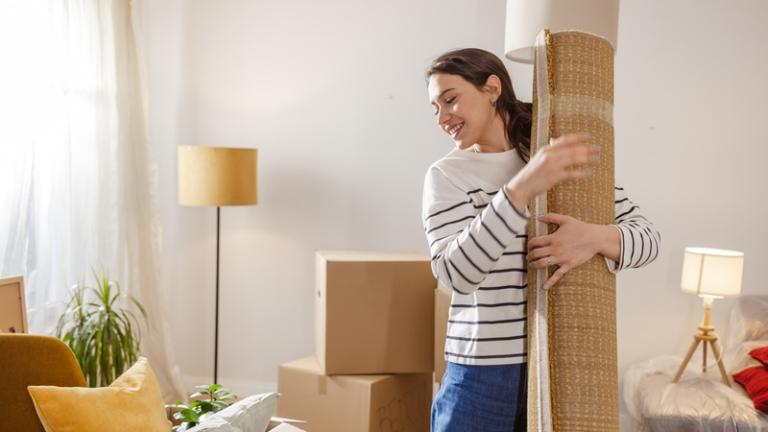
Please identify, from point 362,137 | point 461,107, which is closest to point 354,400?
point 461,107

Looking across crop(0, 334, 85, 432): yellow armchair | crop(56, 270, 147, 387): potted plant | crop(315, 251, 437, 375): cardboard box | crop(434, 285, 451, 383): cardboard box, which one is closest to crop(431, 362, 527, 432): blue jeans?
crop(0, 334, 85, 432): yellow armchair

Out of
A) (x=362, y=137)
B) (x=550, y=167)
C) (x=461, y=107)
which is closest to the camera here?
(x=550, y=167)

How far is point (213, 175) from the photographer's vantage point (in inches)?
118

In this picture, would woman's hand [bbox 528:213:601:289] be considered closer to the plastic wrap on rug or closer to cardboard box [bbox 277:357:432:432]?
the plastic wrap on rug

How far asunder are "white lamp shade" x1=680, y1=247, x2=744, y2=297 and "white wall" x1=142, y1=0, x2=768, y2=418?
17.1 inches

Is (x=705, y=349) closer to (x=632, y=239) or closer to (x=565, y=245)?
(x=632, y=239)

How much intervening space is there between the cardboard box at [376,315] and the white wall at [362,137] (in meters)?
1.16

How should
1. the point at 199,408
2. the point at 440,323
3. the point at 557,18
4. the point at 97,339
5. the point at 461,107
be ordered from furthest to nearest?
the point at 97,339 < the point at 440,323 < the point at 199,408 < the point at 557,18 < the point at 461,107

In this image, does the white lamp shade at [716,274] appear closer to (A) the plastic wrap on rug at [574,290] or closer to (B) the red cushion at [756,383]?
(B) the red cushion at [756,383]

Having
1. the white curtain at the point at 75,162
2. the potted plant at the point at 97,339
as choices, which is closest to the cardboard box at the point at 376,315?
the potted plant at the point at 97,339

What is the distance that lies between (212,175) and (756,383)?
2.41 metres

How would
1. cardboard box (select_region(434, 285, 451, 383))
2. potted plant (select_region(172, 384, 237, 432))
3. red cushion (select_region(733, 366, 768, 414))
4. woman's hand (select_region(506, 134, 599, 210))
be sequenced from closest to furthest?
1. woman's hand (select_region(506, 134, 599, 210))
2. potted plant (select_region(172, 384, 237, 432))
3. cardboard box (select_region(434, 285, 451, 383))
4. red cushion (select_region(733, 366, 768, 414))

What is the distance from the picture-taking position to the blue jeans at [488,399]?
1.06m

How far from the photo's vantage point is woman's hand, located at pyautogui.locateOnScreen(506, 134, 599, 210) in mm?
876
